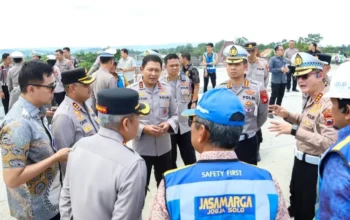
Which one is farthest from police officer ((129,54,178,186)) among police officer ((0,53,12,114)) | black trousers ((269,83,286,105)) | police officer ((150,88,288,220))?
police officer ((0,53,12,114))

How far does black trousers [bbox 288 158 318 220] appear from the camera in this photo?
102 inches

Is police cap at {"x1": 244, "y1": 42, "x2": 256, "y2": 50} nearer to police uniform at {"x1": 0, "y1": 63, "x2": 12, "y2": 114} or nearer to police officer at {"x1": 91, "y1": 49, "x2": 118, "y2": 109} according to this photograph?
police officer at {"x1": 91, "y1": 49, "x2": 118, "y2": 109}

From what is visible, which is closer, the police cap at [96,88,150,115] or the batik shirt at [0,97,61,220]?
the police cap at [96,88,150,115]

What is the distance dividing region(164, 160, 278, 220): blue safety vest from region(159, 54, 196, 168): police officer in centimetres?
267

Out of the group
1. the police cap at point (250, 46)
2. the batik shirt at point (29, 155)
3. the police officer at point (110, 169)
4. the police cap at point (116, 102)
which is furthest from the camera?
the police cap at point (250, 46)

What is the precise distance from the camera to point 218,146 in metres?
1.25

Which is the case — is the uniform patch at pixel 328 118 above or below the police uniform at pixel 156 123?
above

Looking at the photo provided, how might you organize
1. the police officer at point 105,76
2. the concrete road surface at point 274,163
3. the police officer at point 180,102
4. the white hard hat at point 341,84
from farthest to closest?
the police officer at point 105,76 < the police officer at point 180,102 < the concrete road surface at point 274,163 < the white hard hat at point 341,84

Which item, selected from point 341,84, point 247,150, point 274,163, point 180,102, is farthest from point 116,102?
point 274,163

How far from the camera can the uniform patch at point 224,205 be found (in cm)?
112

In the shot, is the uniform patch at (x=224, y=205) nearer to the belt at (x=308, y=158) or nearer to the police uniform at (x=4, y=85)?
the belt at (x=308, y=158)

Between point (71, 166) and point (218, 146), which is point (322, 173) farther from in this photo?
point (71, 166)

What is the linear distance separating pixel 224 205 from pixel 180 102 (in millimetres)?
3431

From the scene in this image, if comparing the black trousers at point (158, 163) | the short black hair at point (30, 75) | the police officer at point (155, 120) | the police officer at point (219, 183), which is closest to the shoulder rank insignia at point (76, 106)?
the short black hair at point (30, 75)
